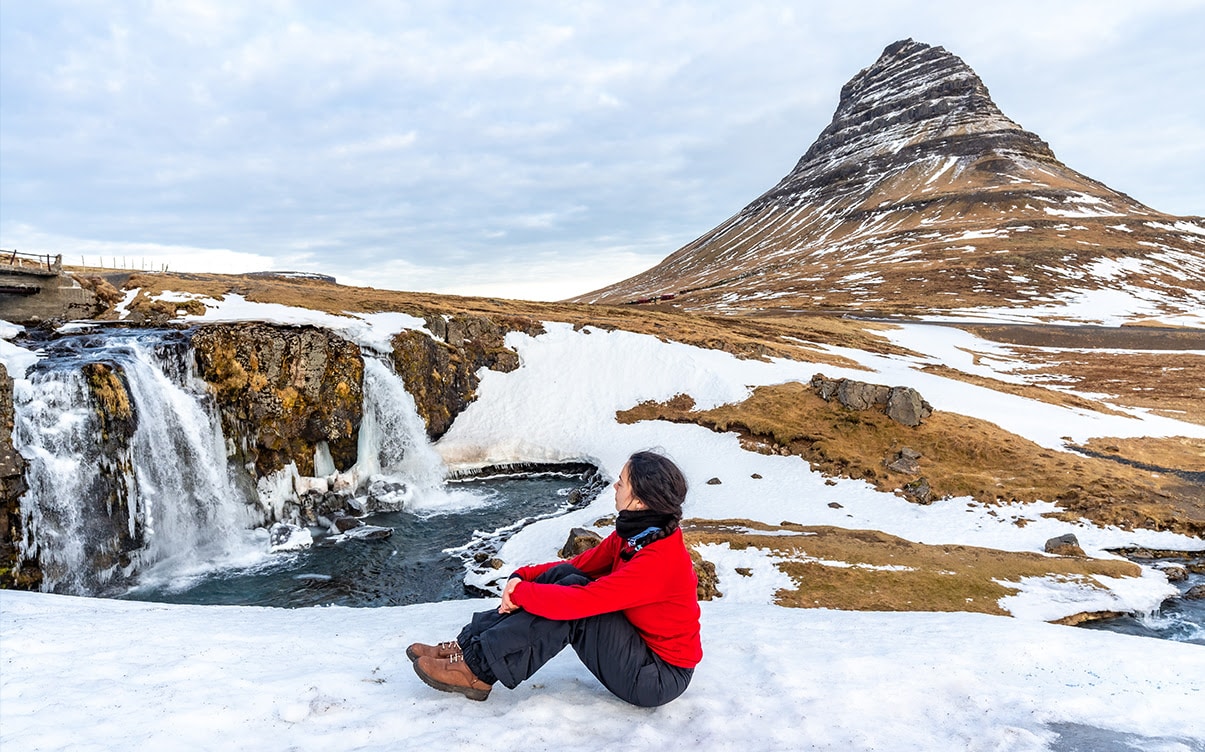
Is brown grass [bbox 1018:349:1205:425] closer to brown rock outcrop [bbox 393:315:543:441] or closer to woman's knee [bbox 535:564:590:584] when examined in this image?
brown rock outcrop [bbox 393:315:543:441]

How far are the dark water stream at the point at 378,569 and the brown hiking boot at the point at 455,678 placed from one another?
468 inches

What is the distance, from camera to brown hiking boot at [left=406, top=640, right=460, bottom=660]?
5.74 meters

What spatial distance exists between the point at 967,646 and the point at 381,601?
1426cm

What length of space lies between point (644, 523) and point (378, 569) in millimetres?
16214

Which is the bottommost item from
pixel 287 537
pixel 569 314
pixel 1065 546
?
pixel 287 537

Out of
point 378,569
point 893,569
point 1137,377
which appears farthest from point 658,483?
point 1137,377

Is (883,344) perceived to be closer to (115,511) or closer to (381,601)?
(381,601)

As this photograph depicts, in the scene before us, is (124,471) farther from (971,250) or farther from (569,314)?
(971,250)

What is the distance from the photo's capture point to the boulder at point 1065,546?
738 inches

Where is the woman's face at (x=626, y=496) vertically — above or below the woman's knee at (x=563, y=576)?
above

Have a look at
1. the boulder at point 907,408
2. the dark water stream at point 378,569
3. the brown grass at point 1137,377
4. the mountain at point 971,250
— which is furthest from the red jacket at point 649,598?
the mountain at point 971,250

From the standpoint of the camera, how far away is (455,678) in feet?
Result: 18.4

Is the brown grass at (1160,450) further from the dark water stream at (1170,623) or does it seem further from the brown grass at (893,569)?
the dark water stream at (1170,623)

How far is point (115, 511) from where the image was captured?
18484 mm
